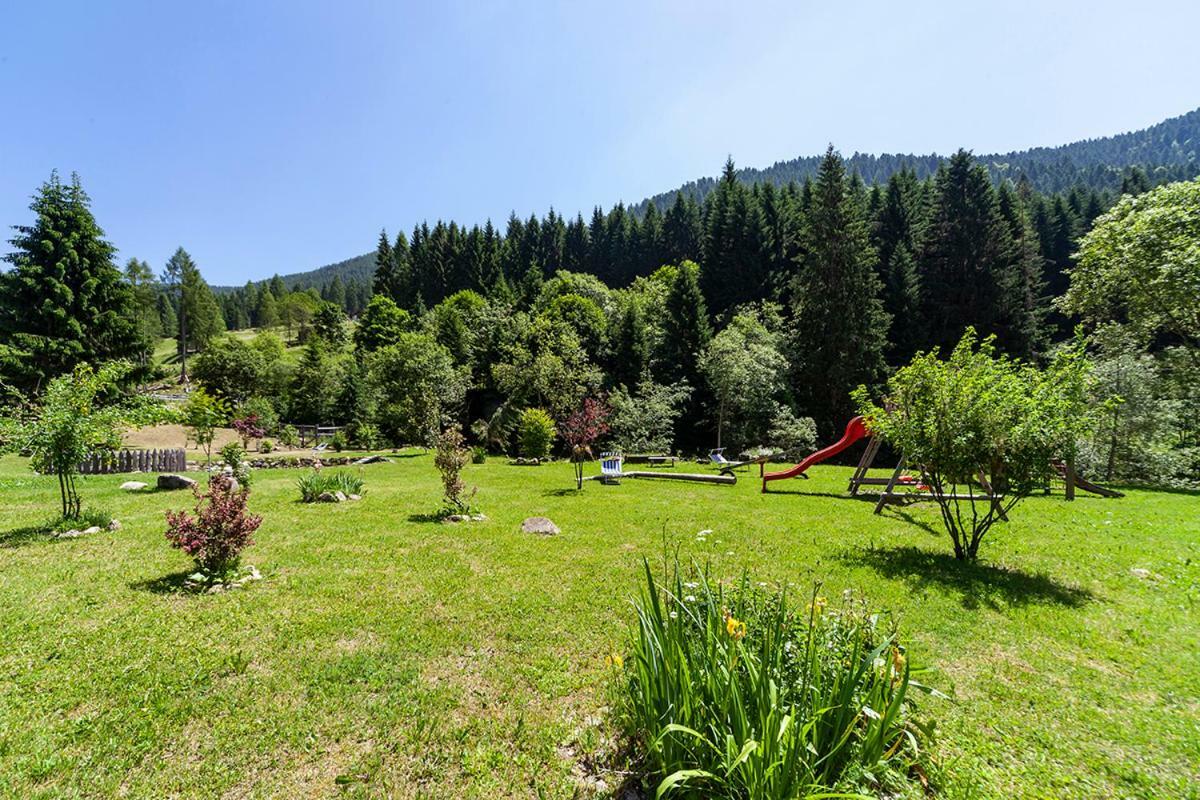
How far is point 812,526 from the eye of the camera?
430 inches

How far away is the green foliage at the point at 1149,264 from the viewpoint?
1748 cm

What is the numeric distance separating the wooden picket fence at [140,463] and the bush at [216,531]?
1636cm

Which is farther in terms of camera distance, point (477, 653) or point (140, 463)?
point (140, 463)

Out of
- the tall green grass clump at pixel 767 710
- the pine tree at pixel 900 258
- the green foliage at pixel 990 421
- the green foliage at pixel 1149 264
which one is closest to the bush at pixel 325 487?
the tall green grass clump at pixel 767 710

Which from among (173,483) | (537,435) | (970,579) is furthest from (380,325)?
(970,579)

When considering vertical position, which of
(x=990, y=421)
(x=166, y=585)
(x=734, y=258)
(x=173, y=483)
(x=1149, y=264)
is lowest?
(x=166, y=585)

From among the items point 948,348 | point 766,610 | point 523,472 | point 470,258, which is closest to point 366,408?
point 523,472

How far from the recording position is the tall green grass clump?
2.79m

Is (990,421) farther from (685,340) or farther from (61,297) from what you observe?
(61,297)

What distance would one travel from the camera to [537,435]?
84.7 ft

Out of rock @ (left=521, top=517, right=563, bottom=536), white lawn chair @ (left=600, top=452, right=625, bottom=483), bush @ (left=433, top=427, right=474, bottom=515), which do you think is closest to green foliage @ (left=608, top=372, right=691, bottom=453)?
white lawn chair @ (left=600, top=452, right=625, bottom=483)

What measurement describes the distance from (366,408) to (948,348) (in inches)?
2029

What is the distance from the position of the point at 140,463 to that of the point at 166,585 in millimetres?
17601

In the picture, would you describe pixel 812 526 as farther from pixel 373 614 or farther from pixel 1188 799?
pixel 373 614
